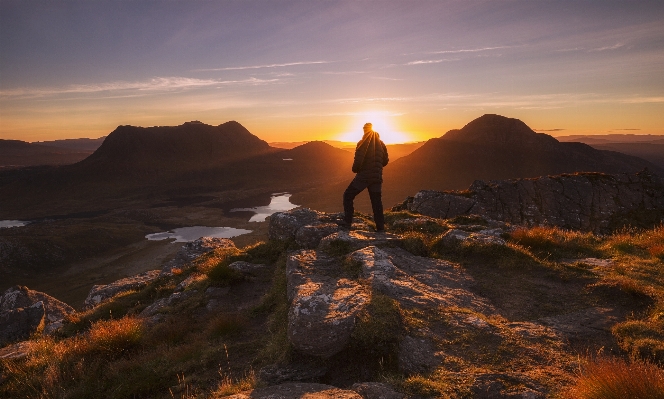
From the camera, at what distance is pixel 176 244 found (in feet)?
223

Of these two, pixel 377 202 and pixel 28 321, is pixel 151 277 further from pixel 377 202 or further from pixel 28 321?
pixel 377 202

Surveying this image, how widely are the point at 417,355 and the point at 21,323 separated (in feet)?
51.0

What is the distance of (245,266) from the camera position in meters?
11.6

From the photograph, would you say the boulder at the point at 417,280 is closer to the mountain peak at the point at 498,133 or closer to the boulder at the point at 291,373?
the boulder at the point at 291,373

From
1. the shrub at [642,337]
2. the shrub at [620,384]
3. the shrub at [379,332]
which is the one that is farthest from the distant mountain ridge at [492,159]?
the shrub at [620,384]

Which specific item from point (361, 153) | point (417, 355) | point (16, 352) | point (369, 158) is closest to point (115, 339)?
point (16, 352)

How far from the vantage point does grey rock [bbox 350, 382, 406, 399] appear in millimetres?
4082

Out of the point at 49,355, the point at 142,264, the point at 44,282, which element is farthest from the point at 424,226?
the point at 44,282

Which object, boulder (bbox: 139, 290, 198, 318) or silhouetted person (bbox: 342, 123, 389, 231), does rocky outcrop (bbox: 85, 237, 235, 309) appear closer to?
boulder (bbox: 139, 290, 198, 318)

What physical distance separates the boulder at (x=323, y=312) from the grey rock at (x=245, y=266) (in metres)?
4.17

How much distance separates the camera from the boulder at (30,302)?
1578 cm

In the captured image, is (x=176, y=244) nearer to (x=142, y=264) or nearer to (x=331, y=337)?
(x=142, y=264)

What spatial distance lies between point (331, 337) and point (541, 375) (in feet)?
9.39

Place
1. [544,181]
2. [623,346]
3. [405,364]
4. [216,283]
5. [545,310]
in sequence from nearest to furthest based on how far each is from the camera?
1. [405,364]
2. [623,346]
3. [545,310]
4. [216,283]
5. [544,181]
